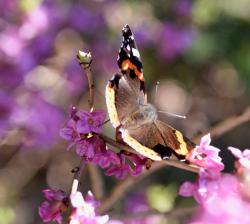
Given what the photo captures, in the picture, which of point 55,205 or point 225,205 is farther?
point 225,205

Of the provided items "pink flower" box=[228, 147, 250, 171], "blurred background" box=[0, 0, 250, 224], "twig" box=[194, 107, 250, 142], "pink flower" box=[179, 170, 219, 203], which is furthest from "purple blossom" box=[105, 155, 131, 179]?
"blurred background" box=[0, 0, 250, 224]

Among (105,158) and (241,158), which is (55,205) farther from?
(241,158)

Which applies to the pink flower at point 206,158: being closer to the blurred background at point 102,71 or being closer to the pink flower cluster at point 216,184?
the pink flower cluster at point 216,184

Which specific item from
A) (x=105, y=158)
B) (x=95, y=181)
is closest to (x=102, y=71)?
(x=95, y=181)

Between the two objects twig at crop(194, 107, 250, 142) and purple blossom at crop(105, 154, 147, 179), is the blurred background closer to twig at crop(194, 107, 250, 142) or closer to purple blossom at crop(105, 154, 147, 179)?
twig at crop(194, 107, 250, 142)

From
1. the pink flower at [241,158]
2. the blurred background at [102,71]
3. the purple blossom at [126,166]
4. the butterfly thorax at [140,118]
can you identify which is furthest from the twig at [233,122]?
the blurred background at [102,71]

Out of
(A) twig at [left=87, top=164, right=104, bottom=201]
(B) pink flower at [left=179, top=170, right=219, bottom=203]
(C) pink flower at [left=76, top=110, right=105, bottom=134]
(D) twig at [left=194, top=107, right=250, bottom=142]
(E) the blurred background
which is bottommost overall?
(B) pink flower at [left=179, top=170, right=219, bottom=203]
